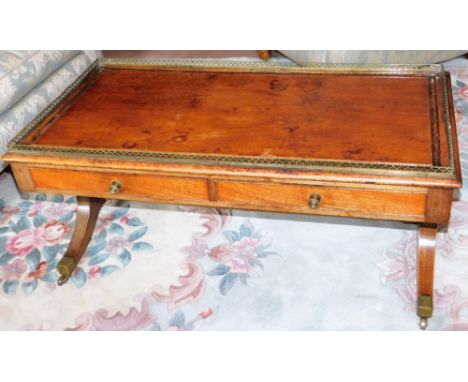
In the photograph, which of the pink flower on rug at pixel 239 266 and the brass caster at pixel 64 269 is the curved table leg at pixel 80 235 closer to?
the brass caster at pixel 64 269

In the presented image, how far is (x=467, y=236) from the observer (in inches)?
69.9

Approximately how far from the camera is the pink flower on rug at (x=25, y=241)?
6.13 ft

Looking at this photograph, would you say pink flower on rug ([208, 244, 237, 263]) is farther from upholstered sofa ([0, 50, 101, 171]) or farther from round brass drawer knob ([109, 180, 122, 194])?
upholstered sofa ([0, 50, 101, 171])

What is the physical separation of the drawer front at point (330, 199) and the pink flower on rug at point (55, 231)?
0.77m

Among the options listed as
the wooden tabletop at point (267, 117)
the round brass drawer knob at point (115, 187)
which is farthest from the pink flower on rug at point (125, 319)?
the wooden tabletop at point (267, 117)

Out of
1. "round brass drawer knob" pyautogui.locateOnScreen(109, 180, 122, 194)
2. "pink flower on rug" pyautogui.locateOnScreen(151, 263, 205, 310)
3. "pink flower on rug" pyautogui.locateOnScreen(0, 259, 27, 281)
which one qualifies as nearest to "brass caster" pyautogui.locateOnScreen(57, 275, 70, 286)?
"pink flower on rug" pyautogui.locateOnScreen(0, 259, 27, 281)

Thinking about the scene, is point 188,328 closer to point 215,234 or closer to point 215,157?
point 215,234

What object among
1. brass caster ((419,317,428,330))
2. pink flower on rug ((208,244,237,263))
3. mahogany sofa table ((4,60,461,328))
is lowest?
brass caster ((419,317,428,330))

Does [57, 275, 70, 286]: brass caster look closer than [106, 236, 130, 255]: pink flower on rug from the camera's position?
Yes

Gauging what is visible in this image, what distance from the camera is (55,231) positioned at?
1.93 m

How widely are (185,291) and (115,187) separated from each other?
0.43m

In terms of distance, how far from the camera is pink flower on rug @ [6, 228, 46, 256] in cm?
187

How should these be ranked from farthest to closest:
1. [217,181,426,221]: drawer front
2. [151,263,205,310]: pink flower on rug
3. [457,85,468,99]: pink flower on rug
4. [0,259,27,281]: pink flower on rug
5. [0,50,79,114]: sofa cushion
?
[457,85,468,99]: pink flower on rug → [0,50,79,114]: sofa cushion → [0,259,27,281]: pink flower on rug → [151,263,205,310]: pink flower on rug → [217,181,426,221]: drawer front

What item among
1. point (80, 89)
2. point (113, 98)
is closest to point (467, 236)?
point (113, 98)
